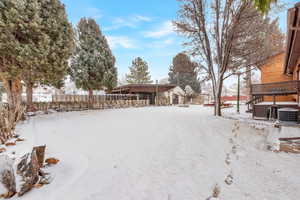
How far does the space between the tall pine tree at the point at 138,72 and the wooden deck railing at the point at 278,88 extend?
2627cm

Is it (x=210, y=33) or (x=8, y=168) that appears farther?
(x=210, y=33)

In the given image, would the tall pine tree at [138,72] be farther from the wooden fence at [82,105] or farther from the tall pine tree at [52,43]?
the tall pine tree at [52,43]

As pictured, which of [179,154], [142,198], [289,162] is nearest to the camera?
[142,198]

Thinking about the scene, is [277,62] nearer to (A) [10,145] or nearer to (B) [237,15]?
(B) [237,15]

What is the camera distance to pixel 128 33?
51.6 feet

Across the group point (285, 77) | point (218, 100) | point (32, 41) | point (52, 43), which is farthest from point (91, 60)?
point (285, 77)

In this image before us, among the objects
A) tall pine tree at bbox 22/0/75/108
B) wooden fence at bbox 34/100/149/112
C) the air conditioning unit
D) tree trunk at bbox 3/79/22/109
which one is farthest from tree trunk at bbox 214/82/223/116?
tree trunk at bbox 3/79/22/109

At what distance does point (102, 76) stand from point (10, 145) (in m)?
8.99

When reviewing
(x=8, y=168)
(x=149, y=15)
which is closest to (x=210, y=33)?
(x=149, y=15)

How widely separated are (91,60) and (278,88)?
1271 cm

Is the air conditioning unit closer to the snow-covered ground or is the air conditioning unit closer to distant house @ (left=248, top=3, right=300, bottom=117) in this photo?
distant house @ (left=248, top=3, right=300, bottom=117)

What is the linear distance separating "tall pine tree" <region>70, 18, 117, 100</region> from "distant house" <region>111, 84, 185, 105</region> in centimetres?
660

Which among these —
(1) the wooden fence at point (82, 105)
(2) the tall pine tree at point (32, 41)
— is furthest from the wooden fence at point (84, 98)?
(2) the tall pine tree at point (32, 41)

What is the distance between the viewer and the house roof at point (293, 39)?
4.38 meters
